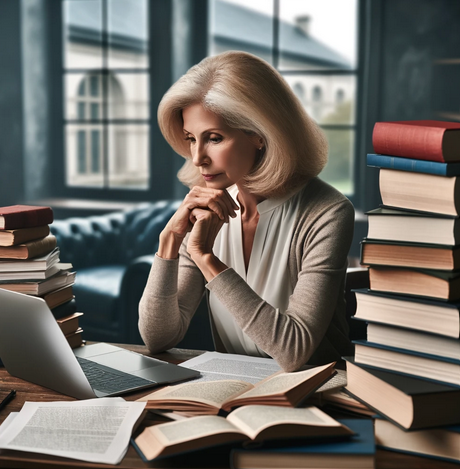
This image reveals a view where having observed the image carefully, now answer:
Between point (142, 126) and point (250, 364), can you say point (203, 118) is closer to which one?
point (250, 364)

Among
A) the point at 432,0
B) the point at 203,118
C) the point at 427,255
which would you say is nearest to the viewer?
the point at 427,255

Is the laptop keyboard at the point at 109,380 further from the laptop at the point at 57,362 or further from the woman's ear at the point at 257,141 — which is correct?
the woman's ear at the point at 257,141

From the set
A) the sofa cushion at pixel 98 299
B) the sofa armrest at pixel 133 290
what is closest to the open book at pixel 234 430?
the sofa armrest at pixel 133 290

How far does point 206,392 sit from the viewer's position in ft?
3.64

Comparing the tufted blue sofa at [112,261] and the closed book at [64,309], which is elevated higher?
the closed book at [64,309]

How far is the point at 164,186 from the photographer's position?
5.28 m

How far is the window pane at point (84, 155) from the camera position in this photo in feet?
18.2

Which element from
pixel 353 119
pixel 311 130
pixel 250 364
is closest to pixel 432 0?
pixel 353 119

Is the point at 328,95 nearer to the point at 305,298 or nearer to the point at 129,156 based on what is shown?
the point at 129,156

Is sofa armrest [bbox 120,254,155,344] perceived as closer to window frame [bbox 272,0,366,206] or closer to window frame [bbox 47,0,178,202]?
window frame [bbox 47,0,178,202]

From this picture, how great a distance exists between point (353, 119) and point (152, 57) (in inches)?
67.0

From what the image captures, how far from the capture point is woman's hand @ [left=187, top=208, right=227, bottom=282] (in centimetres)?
149

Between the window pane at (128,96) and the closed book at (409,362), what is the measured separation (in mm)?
4455

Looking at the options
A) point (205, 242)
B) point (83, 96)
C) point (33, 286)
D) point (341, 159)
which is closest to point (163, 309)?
point (205, 242)
